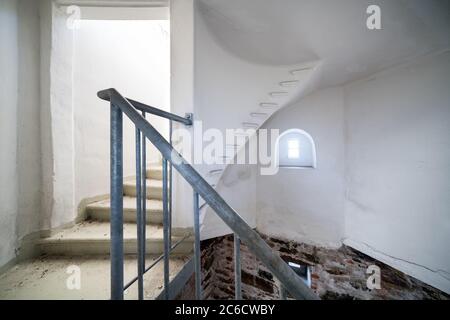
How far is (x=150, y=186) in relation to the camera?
1.74 metres

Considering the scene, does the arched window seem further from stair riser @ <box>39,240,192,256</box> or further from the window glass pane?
stair riser @ <box>39,240,192,256</box>

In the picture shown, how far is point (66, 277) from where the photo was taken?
101 centimetres

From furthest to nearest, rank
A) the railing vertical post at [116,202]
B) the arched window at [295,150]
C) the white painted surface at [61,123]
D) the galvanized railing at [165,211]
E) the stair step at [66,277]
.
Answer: the arched window at [295,150] < the white painted surface at [61,123] < the stair step at [66,277] < the railing vertical post at [116,202] < the galvanized railing at [165,211]

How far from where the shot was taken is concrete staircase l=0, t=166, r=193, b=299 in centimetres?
90

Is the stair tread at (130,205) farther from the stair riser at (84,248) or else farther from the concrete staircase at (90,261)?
the stair riser at (84,248)

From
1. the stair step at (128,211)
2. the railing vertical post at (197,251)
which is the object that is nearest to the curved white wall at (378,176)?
Answer: the stair step at (128,211)

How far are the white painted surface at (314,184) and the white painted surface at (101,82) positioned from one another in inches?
80.3

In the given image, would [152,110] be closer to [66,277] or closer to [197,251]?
[197,251]

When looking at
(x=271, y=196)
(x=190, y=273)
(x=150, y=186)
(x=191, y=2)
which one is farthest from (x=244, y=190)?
(x=191, y=2)

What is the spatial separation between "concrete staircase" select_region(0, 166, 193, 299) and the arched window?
210 cm

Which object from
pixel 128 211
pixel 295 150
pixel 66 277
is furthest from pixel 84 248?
pixel 295 150

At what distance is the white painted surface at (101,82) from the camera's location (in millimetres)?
1618

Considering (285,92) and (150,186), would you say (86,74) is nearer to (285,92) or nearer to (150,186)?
(150,186)
